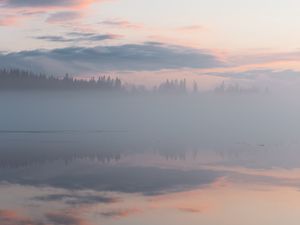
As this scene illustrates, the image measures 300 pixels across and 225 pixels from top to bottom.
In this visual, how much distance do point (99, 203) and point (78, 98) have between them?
145353 mm

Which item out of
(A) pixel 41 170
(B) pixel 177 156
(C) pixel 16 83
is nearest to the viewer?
(A) pixel 41 170

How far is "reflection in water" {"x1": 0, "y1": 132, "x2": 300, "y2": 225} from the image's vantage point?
17.6 meters

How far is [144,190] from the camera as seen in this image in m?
23.1

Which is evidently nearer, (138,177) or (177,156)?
(138,177)

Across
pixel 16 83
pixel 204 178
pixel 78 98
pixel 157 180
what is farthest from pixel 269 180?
pixel 78 98

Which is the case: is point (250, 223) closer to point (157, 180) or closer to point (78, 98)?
point (157, 180)

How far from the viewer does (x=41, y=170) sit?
29547mm

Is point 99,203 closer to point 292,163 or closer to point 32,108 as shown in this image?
point 292,163

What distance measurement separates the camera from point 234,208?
19312 millimetres

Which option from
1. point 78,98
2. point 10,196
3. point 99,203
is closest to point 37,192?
point 10,196

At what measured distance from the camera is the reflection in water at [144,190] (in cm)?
1758

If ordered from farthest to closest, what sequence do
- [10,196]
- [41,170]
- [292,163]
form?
[292,163]
[41,170]
[10,196]

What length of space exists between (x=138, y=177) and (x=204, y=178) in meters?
2.75

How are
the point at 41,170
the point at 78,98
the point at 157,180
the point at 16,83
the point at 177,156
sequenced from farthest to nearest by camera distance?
the point at 78,98 → the point at 16,83 → the point at 177,156 → the point at 41,170 → the point at 157,180
